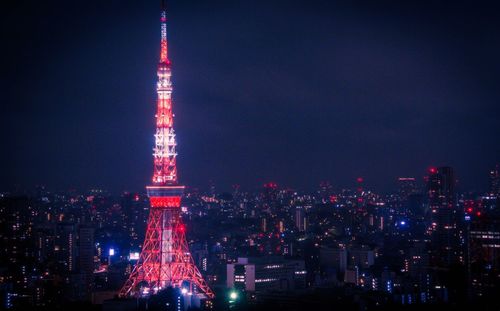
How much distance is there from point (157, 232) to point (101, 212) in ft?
15.0

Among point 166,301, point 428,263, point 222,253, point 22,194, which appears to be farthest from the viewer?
point 222,253

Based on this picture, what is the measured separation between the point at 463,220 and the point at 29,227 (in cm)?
628

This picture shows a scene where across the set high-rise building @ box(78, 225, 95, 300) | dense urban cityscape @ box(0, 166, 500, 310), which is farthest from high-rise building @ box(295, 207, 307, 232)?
high-rise building @ box(78, 225, 95, 300)

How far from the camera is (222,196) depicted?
14.6m

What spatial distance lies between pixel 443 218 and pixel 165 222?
17.7 ft

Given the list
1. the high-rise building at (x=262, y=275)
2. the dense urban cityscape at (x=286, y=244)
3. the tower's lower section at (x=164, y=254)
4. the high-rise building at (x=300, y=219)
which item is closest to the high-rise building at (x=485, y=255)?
the dense urban cityscape at (x=286, y=244)

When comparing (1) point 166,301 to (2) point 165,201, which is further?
(2) point 165,201

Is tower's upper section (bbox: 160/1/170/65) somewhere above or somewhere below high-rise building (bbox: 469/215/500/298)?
above

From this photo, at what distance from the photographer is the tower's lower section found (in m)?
9.61

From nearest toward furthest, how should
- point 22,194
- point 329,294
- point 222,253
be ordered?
point 329,294, point 22,194, point 222,253

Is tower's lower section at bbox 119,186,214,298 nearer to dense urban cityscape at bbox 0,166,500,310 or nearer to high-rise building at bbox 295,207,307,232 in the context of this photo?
dense urban cityscape at bbox 0,166,500,310

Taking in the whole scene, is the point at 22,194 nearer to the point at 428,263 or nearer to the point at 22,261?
the point at 22,261

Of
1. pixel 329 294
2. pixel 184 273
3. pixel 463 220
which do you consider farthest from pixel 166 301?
pixel 463 220

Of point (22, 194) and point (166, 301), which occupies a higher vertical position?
point (22, 194)
